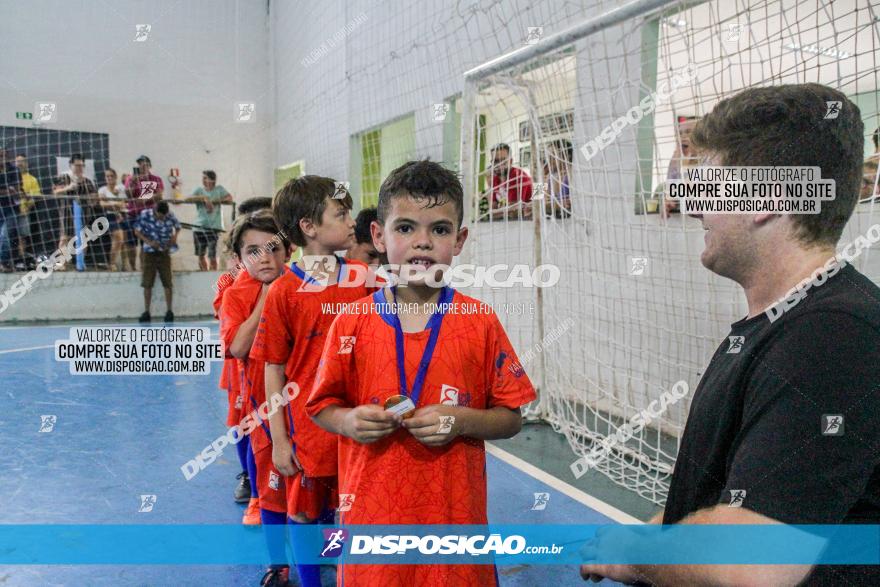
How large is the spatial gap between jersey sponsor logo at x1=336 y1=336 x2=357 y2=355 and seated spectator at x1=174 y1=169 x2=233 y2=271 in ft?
29.7

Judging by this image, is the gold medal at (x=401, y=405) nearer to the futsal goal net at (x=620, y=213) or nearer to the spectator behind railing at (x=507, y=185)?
the futsal goal net at (x=620, y=213)

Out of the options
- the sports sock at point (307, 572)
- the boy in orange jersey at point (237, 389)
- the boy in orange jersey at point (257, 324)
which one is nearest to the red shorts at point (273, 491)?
the boy in orange jersey at point (257, 324)

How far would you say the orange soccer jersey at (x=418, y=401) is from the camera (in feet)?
4.42

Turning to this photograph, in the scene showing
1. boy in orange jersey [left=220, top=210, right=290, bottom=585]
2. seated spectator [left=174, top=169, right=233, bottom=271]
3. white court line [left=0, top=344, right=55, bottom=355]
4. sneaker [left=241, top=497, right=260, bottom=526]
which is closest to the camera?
boy in orange jersey [left=220, top=210, right=290, bottom=585]

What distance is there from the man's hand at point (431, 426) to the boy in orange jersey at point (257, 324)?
3.47 feet

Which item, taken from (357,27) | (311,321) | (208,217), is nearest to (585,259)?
(311,321)

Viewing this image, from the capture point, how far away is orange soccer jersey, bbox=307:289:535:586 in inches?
53.0

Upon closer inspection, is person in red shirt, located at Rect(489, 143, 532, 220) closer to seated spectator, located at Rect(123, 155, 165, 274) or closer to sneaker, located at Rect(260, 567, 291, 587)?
sneaker, located at Rect(260, 567, 291, 587)

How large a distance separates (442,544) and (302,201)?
4.14 feet

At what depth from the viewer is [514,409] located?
4.79 ft

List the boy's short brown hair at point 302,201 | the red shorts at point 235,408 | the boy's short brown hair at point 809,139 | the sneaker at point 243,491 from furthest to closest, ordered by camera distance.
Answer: the sneaker at point 243,491, the red shorts at point 235,408, the boy's short brown hair at point 302,201, the boy's short brown hair at point 809,139

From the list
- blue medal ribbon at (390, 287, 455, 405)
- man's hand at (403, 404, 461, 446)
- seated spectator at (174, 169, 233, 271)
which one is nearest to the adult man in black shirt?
man's hand at (403, 404, 461, 446)

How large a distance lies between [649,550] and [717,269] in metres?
0.49

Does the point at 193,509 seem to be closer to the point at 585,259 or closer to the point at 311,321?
the point at 311,321
